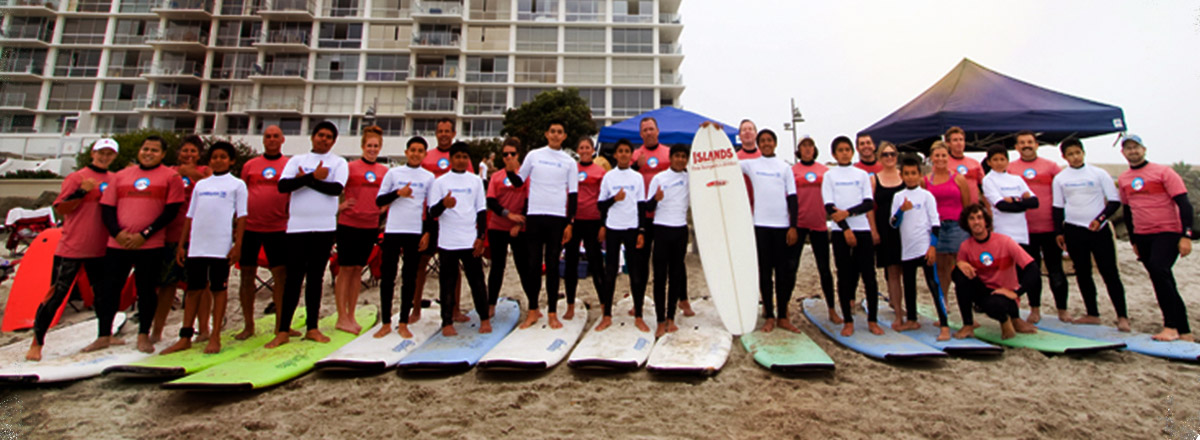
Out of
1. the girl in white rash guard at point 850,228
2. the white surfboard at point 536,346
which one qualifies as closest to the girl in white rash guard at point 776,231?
the girl in white rash guard at point 850,228

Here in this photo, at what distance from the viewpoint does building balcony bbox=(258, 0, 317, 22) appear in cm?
3338

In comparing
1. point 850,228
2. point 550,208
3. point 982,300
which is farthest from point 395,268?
point 982,300

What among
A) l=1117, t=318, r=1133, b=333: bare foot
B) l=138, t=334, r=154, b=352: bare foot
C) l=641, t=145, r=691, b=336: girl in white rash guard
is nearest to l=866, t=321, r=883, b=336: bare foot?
l=641, t=145, r=691, b=336: girl in white rash guard

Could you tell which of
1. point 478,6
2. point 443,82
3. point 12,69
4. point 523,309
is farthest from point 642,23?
point 12,69

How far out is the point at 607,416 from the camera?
250 centimetres

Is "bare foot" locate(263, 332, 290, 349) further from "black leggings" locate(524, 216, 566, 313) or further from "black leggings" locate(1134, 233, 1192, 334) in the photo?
"black leggings" locate(1134, 233, 1192, 334)

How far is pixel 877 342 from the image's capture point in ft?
12.0

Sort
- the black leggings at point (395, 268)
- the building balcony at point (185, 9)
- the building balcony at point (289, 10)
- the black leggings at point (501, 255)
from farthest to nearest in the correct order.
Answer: the building balcony at point (185, 9) → the building balcony at point (289, 10) → the black leggings at point (501, 255) → the black leggings at point (395, 268)

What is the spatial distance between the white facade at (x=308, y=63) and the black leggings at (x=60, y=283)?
3128cm

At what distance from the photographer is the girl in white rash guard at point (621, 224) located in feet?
12.9

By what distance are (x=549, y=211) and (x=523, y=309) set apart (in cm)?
157

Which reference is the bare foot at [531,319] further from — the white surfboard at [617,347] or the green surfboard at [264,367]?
the green surfboard at [264,367]

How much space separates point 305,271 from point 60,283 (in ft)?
5.49

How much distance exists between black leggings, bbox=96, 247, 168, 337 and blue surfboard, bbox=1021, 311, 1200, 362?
7.27m
